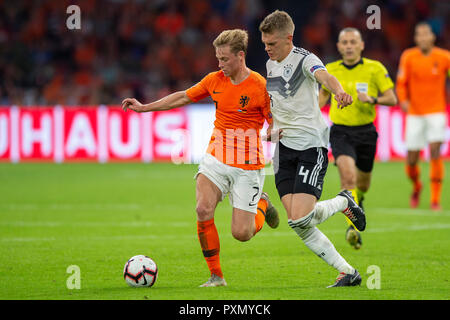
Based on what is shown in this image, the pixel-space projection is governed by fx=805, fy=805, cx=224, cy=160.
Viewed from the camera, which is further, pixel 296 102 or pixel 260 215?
pixel 260 215

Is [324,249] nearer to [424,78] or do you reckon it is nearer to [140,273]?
[140,273]

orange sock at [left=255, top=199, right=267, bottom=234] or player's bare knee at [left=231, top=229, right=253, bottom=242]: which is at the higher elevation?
orange sock at [left=255, top=199, right=267, bottom=234]

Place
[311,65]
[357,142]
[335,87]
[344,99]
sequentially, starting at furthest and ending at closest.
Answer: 1. [357,142]
2. [311,65]
3. [335,87]
4. [344,99]

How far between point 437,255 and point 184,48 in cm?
1594

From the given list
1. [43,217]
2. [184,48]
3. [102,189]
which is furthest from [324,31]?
[43,217]

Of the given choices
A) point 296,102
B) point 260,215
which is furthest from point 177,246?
point 296,102

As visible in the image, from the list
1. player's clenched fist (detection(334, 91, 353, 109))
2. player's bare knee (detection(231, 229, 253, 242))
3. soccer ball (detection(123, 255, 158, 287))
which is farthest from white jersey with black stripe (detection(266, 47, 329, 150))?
soccer ball (detection(123, 255, 158, 287))

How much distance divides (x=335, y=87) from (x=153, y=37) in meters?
18.1

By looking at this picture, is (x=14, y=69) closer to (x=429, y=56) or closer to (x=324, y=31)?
(x=324, y=31)

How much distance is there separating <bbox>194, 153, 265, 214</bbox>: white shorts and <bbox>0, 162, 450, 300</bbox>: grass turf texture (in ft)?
2.18

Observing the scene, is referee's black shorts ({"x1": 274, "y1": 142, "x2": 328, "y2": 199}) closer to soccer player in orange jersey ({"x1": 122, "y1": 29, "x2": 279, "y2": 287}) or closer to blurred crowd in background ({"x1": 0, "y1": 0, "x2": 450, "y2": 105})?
soccer player in orange jersey ({"x1": 122, "y1": 29, "x2": 279, "y2": 287})

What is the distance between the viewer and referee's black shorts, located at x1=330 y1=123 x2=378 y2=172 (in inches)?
362

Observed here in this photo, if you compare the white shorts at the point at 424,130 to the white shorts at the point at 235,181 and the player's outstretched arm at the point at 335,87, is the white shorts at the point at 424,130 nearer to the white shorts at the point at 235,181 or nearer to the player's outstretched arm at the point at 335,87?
the white shorts at the point at 235,181

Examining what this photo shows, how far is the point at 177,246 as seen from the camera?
8953mm
